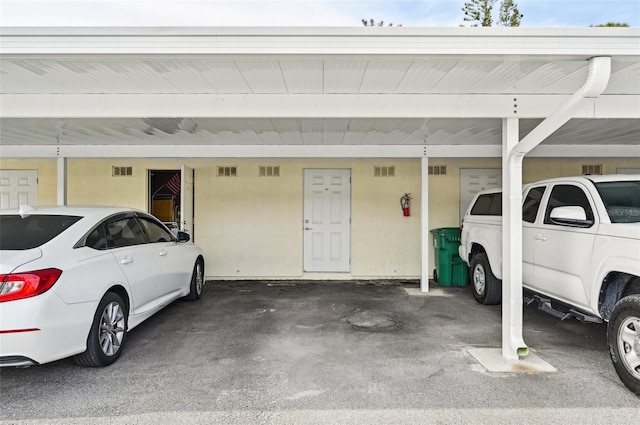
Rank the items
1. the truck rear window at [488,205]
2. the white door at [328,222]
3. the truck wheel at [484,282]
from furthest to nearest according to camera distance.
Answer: the white door at [328,222], the truck rear window at [488,205], the truck wheel at [484,282]

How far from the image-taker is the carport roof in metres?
2.59

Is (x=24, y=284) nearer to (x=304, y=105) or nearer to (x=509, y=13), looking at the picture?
(x=304, y=105)

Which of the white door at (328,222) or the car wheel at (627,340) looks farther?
the white door at (328,222)

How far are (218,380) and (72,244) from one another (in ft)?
5.50

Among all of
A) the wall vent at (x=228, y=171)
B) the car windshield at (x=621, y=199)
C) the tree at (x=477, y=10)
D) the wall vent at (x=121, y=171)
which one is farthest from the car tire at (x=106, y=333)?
the tree at (x=477, y=10)

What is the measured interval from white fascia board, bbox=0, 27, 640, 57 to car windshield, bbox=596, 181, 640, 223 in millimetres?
1506

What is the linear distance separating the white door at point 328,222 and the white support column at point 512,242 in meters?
4.27

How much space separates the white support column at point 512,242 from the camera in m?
3.52

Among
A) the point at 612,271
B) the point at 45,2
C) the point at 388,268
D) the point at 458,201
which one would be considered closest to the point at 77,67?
the point at 45,2

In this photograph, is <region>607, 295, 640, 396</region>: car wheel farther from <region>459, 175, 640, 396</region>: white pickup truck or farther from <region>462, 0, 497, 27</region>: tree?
<region>462, 0, 497, 27</region>: tree

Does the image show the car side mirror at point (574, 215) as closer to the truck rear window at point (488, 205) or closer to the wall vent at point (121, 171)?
the truck rear window at point (488, 205)

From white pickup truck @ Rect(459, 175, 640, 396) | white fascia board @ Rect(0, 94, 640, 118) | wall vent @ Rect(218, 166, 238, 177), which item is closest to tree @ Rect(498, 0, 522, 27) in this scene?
wall vent @ Rect(218, 166, 238, 177)

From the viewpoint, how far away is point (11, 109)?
11.9 feet

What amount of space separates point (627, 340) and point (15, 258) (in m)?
4.66
